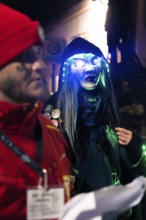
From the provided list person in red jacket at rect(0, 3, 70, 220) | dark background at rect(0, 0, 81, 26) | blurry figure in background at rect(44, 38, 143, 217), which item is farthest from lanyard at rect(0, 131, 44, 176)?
dark background at rect(0, 0, 81, 26)

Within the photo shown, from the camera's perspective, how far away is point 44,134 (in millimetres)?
1544

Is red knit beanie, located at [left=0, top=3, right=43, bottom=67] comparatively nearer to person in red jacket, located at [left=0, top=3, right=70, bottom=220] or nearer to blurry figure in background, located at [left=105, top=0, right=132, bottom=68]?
person in red jacket, located at [left=0, top=3, right=70, bottom=220]

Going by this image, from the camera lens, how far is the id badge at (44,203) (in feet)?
4.47

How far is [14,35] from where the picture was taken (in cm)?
144

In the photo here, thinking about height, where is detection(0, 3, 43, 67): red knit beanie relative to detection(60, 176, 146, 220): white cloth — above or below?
above

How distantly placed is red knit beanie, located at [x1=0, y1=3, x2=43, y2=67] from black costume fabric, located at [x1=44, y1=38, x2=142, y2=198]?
852 mm

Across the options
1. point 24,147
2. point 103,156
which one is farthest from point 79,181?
point 24,147

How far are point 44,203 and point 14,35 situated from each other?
536mm

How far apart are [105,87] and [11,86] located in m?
1.07

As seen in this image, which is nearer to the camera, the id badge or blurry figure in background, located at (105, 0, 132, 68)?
the id badge

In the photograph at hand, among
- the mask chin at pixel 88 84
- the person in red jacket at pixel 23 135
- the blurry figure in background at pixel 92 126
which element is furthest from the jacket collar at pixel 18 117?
the mask chin at pixel 88 84

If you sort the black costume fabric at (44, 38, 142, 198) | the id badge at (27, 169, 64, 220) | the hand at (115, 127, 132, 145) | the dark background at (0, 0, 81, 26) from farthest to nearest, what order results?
the dark background at (0, 0, 81, 26)
the hand at (115, 127, 132, 145)
the black costume fabric at (44, 38, 142, 198)
the id badge at (27, 169, 64, 220)

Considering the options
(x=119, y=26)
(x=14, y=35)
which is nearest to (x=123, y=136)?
(x=14, y=35)

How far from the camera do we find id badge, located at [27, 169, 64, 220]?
1.36 m
